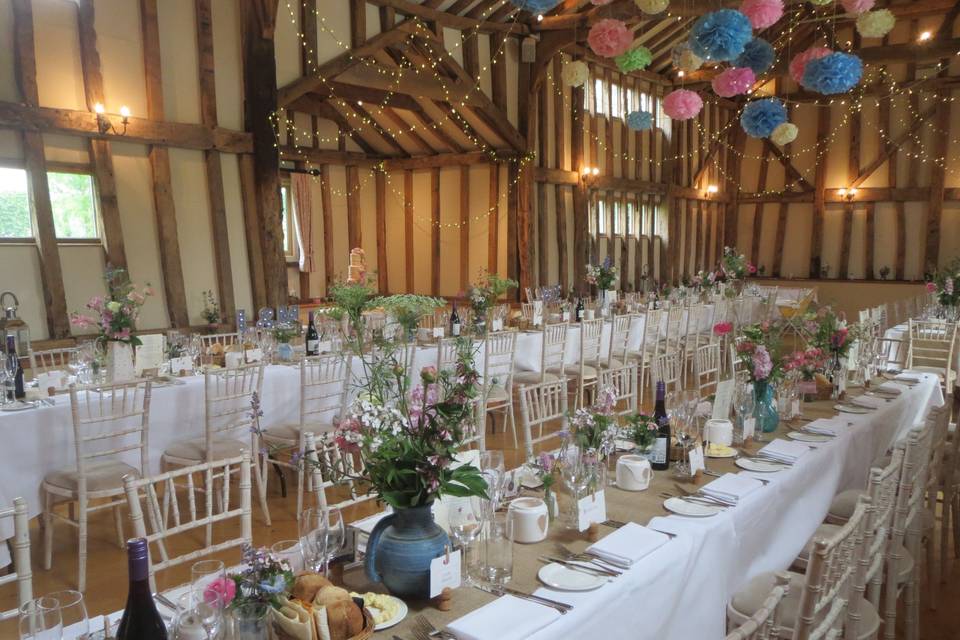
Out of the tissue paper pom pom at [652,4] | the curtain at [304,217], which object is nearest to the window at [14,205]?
the curtain at [304,217]

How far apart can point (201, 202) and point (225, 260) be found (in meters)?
0.69

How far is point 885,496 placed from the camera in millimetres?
2262

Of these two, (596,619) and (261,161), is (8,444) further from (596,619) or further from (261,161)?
(261,161)

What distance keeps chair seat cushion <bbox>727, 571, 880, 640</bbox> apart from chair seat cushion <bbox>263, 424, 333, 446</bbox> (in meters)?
2.77

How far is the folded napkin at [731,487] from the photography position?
237 cm

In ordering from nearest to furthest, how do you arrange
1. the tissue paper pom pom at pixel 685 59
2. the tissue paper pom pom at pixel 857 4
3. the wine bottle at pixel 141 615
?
the wine bottle at pixel 141 615 → the tissue paper pom pom at pixel 857 4 → the tissue paper pom pom at pixel 685 59

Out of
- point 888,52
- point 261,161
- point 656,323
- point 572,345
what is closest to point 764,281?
point 888,52

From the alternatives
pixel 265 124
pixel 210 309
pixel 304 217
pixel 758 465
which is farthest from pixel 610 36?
pixel 304 217

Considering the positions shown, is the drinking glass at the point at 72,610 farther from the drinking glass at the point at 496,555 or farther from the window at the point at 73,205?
the window at the point at 73,205

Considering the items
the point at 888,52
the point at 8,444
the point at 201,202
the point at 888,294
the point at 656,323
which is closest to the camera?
the point at 8,444

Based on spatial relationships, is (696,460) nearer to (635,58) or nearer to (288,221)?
(635,58)

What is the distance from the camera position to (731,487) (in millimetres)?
2443

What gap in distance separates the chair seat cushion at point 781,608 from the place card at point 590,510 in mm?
602

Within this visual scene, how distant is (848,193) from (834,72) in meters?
11.6
